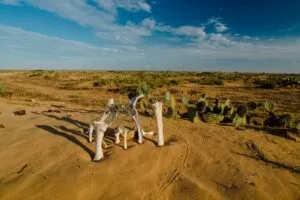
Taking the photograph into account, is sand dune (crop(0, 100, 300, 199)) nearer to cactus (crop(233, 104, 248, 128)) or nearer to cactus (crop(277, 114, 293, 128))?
cactus (crop(233, 104, 248, 128))

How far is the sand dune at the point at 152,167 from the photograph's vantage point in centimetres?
340

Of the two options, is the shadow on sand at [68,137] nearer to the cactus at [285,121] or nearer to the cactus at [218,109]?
the cactus at [218,109]

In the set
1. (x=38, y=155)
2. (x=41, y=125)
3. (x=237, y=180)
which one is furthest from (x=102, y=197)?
(x=41, y=125)

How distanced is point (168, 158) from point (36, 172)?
7.30 feet

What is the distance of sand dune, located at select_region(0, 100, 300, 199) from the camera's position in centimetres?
340

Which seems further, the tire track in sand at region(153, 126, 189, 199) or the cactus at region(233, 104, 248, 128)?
the cactus at region(233, 104, 248, 128)

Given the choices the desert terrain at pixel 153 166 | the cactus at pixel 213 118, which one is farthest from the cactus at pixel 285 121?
the cactus at pixel 213 118

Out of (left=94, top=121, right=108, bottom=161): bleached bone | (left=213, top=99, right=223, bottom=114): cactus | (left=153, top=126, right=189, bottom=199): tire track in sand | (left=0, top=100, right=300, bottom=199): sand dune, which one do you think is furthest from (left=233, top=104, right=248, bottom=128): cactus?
(left=94, top=121, right=108, bottom=161): bleached bone

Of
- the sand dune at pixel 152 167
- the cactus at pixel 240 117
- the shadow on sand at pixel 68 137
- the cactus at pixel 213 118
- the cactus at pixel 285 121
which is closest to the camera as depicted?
the sand dune at pixel 152 167

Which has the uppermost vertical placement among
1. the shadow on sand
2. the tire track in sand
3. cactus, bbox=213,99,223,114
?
cactus, bbox=213,99,223,114

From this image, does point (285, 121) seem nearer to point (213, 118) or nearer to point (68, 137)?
point (213, 118)

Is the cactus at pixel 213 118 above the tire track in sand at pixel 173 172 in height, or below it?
above

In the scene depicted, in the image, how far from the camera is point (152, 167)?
13.0ft

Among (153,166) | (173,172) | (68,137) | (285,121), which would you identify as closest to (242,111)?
(285,121)
